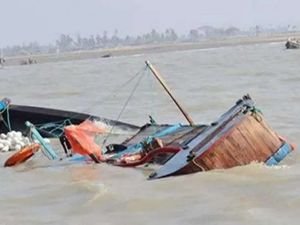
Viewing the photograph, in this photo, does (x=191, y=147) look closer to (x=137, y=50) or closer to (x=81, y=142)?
(x=81, y=142)

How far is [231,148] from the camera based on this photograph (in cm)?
1120

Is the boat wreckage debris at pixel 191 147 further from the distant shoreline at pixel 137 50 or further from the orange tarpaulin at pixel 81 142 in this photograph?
the distant shoreline at pixel 137 50

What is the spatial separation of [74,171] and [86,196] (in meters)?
2.01

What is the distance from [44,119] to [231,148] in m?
8.13

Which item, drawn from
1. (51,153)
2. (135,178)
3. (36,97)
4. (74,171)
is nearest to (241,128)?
(135,178)

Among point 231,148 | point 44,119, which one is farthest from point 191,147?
point 44,119

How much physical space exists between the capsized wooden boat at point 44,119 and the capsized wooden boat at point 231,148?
5.68 meters

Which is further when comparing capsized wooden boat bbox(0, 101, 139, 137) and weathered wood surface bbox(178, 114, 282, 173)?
capsized wooden boat bbox(0, 101, 139, 137)

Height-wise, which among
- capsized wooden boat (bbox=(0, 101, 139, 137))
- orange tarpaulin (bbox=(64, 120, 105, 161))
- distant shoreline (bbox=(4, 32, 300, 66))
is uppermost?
orange tarpaulin (bbox=(64, 120, 105, 161))

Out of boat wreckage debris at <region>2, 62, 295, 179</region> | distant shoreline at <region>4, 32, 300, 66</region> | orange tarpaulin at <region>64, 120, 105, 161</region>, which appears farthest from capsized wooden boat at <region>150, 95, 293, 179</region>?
distant shoreline at <region>4, 32, 300, 66</region>

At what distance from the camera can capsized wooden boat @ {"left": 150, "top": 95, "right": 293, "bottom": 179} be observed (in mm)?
11031

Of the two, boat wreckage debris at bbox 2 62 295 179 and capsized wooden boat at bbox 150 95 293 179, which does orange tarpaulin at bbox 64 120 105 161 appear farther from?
capsized wooden boat at bbox 150 95 293 179

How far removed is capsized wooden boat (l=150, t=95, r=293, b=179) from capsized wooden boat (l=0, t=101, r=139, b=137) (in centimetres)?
568

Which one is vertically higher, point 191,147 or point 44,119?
point 191,147
